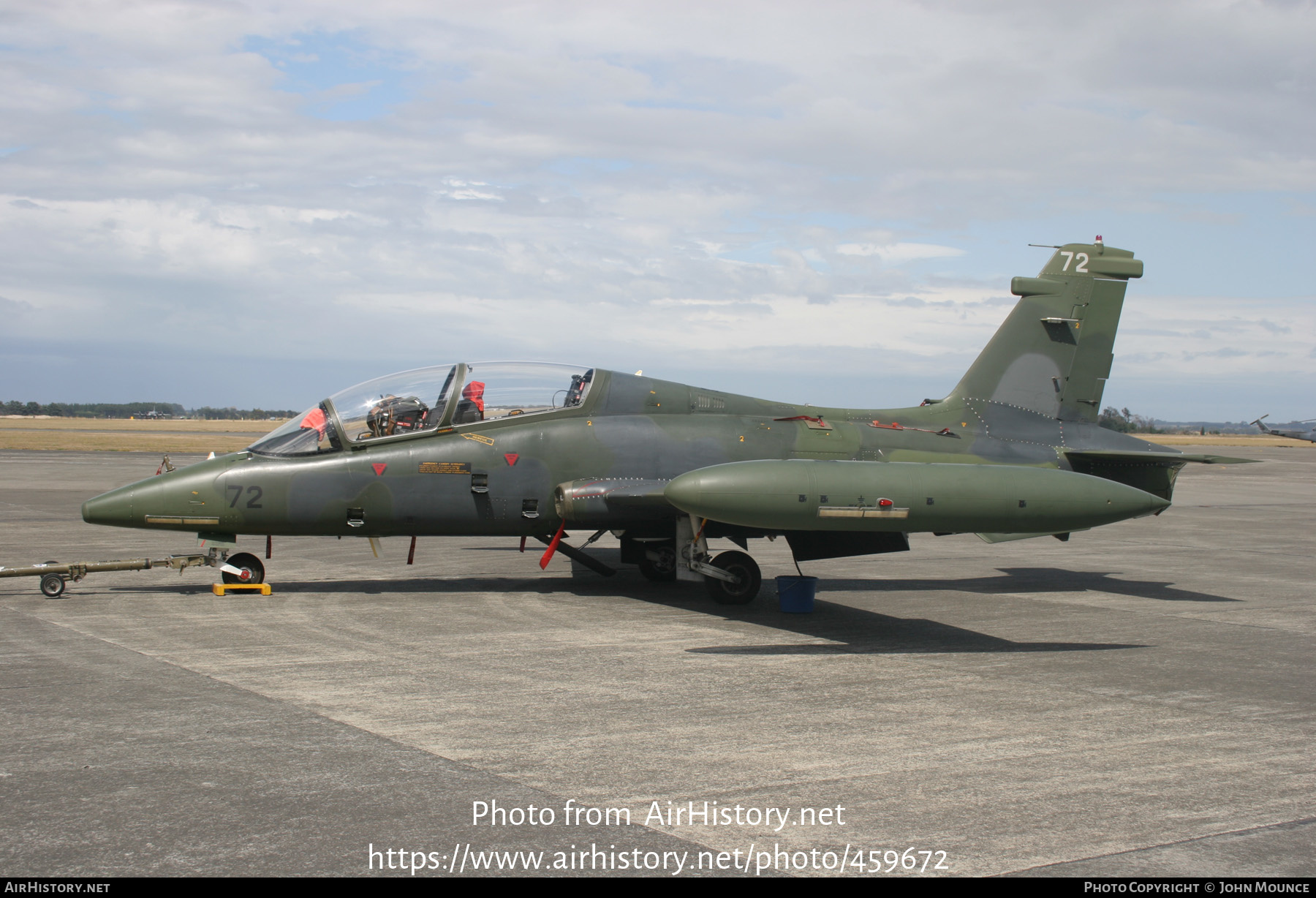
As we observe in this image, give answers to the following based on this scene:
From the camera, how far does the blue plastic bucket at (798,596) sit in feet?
37.0

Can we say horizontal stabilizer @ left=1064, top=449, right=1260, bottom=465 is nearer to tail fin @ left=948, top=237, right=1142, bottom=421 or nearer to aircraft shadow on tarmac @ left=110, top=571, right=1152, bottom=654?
tail fin @ left=948, top=237, right=1142, bottom=421

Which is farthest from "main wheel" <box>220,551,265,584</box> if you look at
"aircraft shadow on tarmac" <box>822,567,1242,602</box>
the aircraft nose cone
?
"aircraft shadow on tarmac" <box>822,567,1242,602</box>

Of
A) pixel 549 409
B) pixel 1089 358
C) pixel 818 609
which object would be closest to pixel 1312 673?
pixel 818 609

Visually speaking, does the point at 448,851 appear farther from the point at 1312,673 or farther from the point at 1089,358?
the point at 1089,358

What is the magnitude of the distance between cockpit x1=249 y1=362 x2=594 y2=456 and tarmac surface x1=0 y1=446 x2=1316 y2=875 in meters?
1.85

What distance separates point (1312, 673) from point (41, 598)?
1254cm

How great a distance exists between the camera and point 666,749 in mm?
6000

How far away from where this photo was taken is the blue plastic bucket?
11281mm

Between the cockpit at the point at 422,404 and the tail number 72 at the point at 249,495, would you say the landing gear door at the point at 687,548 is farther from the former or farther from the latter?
the tail number 72 at the point at 249,495

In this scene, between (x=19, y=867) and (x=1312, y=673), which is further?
(x=1312, y=673)

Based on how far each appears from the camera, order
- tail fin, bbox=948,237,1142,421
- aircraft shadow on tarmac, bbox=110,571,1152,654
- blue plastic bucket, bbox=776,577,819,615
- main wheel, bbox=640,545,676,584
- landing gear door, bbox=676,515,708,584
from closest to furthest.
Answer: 1. aircraft shadow on tarmac, bbox=110,571,1152,654
2. landing gear door, bbox=676,515,708,584
3. blue plastic bucket, bbox=776,577,819,615
4. main wheel, bbox=640,545,676,584
5. tail fin, bbox=948,237,1142,421

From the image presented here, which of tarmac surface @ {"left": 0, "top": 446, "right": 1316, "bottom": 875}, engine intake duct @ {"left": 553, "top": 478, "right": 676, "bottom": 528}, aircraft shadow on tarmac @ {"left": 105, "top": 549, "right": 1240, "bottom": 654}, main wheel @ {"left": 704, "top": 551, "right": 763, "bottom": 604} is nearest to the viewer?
tarmac surface @ {"left": 0, "top": 446, "right": 1316, "bottom": 875}

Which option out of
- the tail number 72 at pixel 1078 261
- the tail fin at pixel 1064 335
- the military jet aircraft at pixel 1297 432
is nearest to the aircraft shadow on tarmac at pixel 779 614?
the tail fin at pixel 1064 335

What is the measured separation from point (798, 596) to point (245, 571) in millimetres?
6340
